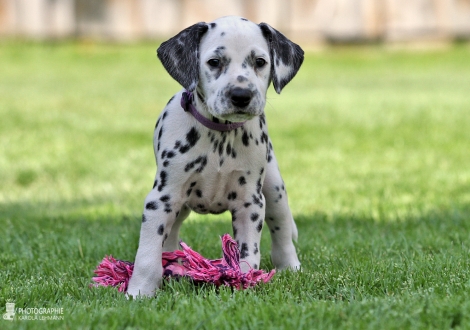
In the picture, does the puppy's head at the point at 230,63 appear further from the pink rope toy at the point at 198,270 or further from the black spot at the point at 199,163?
the pink rope toy at the point at 198,270

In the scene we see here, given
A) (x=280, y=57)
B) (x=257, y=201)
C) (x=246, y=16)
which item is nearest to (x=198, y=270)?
(x=257, y=201)

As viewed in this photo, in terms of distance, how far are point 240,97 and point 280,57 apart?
64 centimetres

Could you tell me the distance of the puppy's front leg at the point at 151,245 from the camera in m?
4.45

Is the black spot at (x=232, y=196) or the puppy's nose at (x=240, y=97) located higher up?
the puppy's nose at (x=240, y=97)

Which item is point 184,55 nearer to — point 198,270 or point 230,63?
point 230,63

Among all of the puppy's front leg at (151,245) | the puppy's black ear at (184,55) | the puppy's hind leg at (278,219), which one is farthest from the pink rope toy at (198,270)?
the puppy's black ear at (184,55)

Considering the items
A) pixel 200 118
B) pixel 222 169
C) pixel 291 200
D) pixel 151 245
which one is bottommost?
pixel 291 200

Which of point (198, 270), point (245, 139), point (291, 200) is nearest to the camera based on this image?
→ point (198, 270)

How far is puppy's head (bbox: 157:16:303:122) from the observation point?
426 cm

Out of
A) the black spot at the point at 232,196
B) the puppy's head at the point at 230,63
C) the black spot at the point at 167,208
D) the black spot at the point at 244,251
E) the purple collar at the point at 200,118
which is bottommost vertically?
the black spot at the point at 244,251

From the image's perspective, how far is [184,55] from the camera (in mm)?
4574

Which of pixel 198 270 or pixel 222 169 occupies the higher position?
pixel 222 169

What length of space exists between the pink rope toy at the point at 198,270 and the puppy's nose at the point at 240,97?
83cm

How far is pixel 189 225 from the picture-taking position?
22.1 ft
